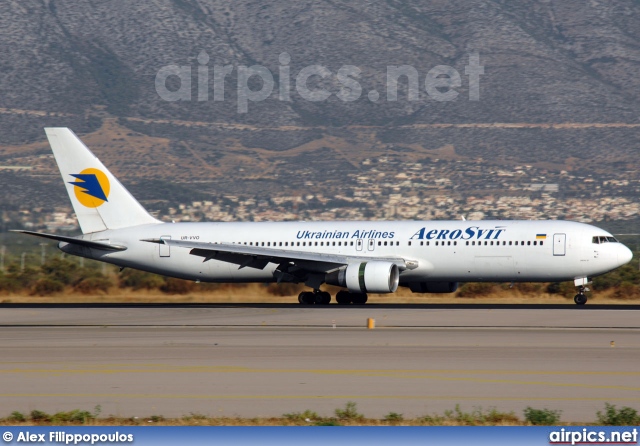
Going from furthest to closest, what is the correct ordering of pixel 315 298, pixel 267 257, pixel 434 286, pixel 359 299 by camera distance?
pixel 434 286 < pixel 315 298 < pixel 359 299 < pixel 267 257

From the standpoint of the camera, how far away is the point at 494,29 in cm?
17638

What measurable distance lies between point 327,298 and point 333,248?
6.59 ft

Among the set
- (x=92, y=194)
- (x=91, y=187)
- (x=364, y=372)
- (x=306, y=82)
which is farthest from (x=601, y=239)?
(x=306, y=82)

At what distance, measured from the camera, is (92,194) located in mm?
45938

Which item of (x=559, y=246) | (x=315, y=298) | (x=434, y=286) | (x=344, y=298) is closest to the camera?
(x=559, y=246)

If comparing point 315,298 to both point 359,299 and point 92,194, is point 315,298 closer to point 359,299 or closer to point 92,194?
point 359,299

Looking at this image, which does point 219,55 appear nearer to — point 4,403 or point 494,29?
point 494,29

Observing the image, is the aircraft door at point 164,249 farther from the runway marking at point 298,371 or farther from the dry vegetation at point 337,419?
the dry vegetation at point 337,419

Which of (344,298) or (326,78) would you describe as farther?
(326,78)

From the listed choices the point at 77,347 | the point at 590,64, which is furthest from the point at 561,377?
the point at 590,64

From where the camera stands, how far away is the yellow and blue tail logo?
151 ft

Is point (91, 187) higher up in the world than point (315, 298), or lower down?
higher up

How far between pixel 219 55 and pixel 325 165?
1658 inches

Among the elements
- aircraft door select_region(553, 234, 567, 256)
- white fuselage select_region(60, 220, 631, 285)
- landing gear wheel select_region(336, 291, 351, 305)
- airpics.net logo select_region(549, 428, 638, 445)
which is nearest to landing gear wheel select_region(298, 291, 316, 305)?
landing gear wheel select_region(336, 291, 351, 305)
